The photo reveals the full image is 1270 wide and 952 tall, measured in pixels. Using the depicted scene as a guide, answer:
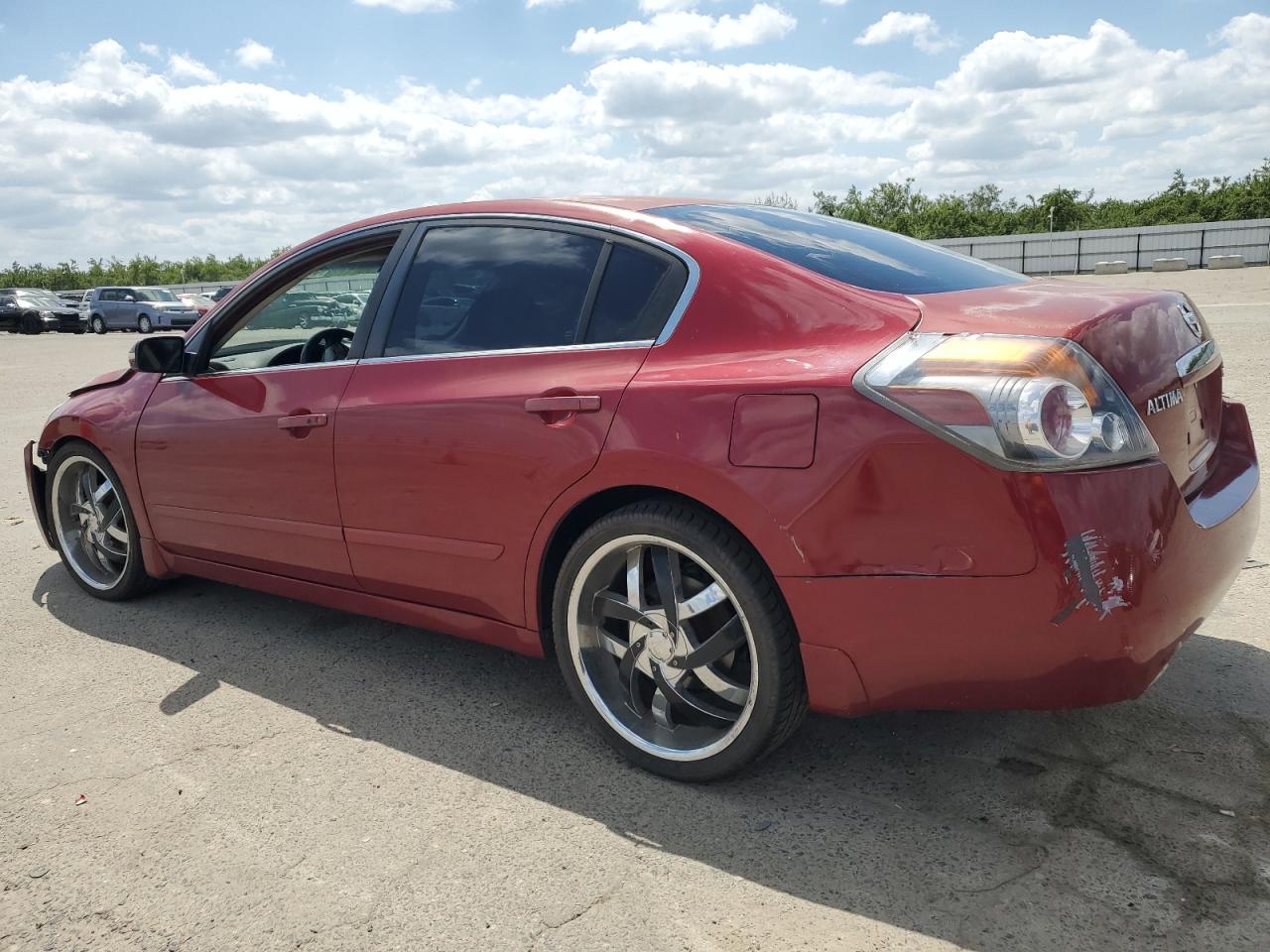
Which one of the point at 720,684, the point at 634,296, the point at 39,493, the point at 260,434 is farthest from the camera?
the point at 39,493

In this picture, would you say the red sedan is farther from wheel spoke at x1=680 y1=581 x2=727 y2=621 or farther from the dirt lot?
the dirt lot

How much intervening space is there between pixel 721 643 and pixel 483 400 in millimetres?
1015

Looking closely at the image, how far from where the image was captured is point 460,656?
3965 mm

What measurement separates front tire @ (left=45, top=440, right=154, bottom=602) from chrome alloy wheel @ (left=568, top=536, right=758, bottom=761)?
8.24 feet

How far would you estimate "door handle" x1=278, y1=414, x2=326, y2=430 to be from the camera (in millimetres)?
3574

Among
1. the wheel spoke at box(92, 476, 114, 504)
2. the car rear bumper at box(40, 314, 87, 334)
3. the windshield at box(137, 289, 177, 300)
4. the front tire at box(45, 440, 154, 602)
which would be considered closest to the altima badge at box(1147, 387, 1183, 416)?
the front tire at box(45, 440, 154, 602)

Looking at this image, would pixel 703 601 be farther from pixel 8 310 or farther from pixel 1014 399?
pixel 8 310

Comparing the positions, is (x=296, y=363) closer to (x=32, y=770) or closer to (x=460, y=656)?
(x=460, y=656)

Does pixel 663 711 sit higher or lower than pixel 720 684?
lower

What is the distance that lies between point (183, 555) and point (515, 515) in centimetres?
200

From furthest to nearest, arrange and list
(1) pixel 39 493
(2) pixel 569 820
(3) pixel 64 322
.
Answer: (3) pixel 64 322
(1) pixel 39 493
(2) pixel 569 820

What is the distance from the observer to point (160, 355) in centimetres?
415

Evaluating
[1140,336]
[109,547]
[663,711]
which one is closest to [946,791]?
[663,711]

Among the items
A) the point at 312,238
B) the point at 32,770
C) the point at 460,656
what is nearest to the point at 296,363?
the point at 312,238
